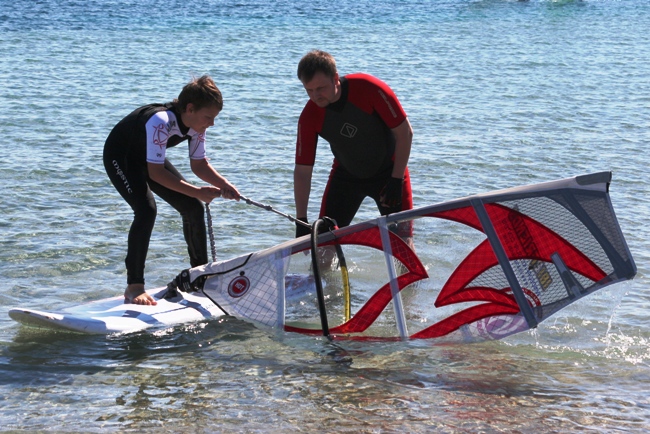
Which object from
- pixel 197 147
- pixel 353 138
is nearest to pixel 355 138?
pixel 353 138

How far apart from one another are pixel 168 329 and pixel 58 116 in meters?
7.59

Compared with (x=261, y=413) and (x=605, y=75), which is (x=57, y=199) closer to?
(x=261, y=413)

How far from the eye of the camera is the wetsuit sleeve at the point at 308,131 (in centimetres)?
577

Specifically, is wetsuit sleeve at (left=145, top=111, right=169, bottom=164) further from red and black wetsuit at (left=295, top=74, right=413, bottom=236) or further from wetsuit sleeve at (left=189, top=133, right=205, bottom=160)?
red and black wetsuit at (left=295, top=74, right=413, bottom=236)

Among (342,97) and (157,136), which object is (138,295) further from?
(342,97)

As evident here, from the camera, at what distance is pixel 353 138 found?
18.9 feet

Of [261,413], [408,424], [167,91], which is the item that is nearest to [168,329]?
[261,413]

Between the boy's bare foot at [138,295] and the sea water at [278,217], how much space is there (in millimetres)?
305

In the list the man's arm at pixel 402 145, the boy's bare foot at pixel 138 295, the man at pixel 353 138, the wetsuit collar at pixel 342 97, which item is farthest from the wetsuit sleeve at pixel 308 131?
the boy's bare foot at pixel 138 295

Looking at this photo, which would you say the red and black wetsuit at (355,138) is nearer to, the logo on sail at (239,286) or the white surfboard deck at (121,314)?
the logo on sail at (239,286)

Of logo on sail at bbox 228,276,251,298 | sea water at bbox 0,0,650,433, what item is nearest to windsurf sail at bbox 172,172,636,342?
logo on sail at bbox 228,276,251,298

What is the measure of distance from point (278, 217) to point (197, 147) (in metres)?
2.63

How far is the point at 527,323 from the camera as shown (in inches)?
204

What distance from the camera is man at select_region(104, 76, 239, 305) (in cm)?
550
